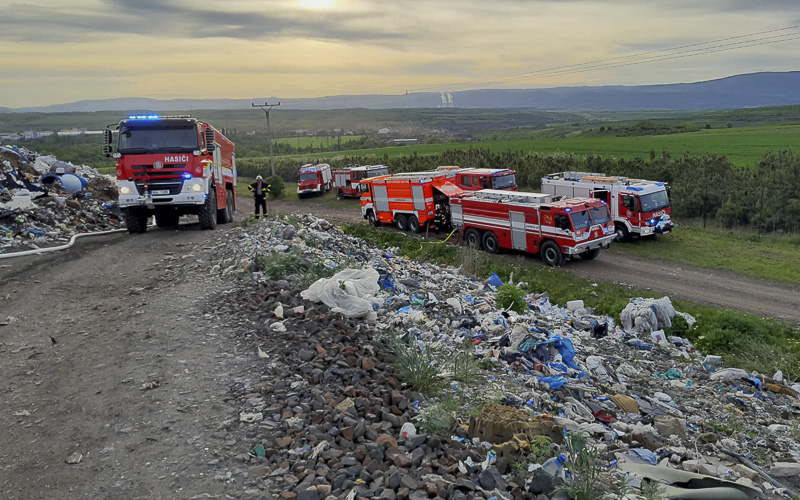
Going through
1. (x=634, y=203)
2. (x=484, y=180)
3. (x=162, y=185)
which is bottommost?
(x=634, y=203)

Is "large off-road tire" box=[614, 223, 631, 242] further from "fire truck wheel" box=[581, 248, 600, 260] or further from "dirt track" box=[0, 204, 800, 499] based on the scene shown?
"dirt track" box=[0, 204, 800, 499]

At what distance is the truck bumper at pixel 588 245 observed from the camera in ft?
63.9

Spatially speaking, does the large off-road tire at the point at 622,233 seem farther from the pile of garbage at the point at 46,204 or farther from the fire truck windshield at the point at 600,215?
the pile of garbage at the point at 46,204

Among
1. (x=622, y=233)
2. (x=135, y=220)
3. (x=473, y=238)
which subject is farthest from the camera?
(x=622, y=233)

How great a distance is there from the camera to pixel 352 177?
133 feet

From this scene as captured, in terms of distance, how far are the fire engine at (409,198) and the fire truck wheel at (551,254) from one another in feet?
21.4

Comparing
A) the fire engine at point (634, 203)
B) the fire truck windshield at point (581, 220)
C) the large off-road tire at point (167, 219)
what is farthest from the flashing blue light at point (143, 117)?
the fire engine at point (634, 203)

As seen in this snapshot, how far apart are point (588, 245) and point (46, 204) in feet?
60.4

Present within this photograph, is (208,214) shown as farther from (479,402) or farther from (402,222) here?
(479,402)

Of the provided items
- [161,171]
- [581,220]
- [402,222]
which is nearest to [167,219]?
[161,171]

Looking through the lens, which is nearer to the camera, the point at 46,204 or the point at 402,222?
the point at 46,204

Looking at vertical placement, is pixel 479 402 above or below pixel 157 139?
below

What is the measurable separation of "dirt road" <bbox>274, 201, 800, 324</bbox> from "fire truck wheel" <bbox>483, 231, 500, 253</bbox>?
1.36m

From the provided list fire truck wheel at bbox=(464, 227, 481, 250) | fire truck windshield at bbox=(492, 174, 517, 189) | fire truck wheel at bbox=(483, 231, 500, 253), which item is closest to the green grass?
fire truck wheel at bbox=(483, 231, 500, 253)
